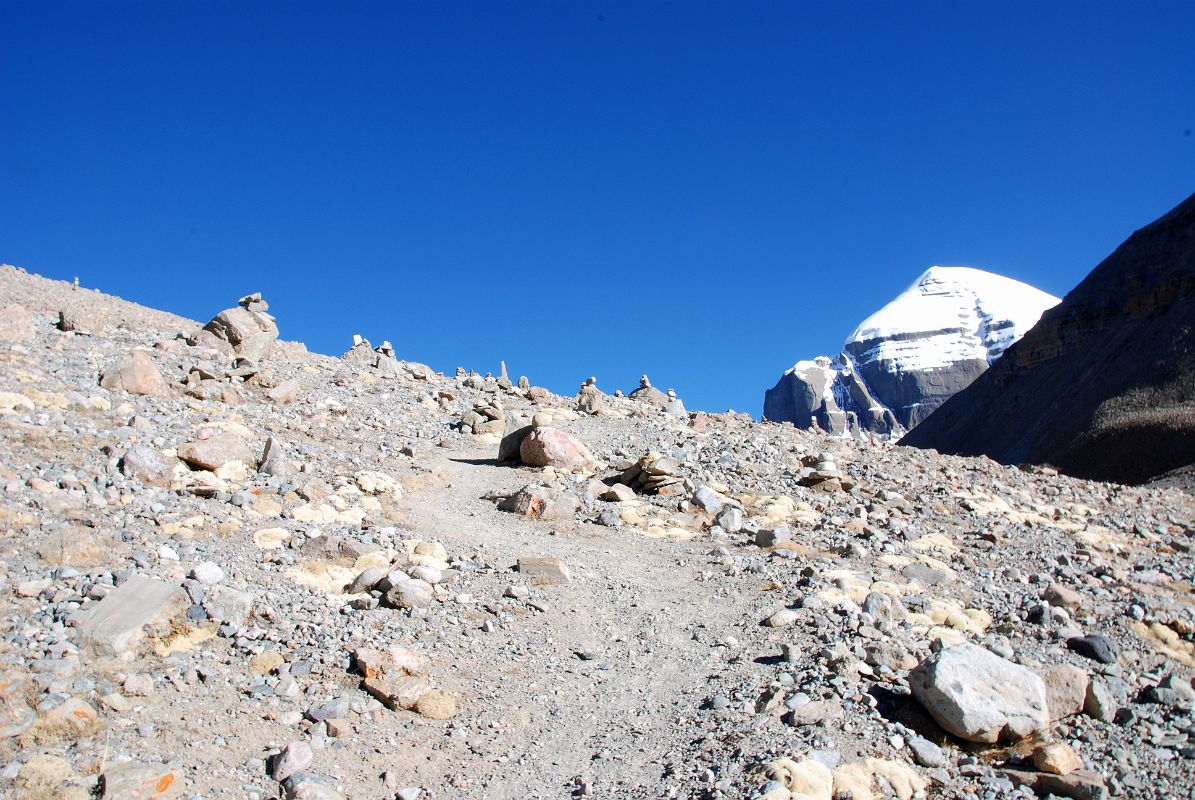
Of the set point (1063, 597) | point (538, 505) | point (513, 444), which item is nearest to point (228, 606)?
point (538, 505)

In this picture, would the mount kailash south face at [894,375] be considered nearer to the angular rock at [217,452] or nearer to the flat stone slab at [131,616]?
the angular rock at [217,452]

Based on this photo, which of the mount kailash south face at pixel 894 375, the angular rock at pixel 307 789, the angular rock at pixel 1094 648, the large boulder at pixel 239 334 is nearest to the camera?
the angular rock at pixel 307 789

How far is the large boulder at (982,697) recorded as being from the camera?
670 cm

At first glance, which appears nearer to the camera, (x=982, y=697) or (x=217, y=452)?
(x=982, y=697)

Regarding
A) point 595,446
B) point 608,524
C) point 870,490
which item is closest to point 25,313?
point 595,446

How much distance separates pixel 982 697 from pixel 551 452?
11.1 meters

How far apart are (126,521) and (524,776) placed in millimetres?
5970

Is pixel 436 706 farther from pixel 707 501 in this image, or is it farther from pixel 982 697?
pixel 707 501

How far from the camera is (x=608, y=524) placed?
13.4 meters

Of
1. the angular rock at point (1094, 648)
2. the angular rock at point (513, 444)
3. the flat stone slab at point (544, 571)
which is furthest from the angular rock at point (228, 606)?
the angular rock at point (513, 444)

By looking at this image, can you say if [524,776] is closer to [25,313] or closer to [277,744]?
[277,744]

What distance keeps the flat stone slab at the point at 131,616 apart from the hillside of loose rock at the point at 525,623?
0.03 meters

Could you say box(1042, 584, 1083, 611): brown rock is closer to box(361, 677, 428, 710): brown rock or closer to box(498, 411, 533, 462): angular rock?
box(361, 677, 428, 710): brown rock

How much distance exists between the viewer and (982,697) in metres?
6.79
